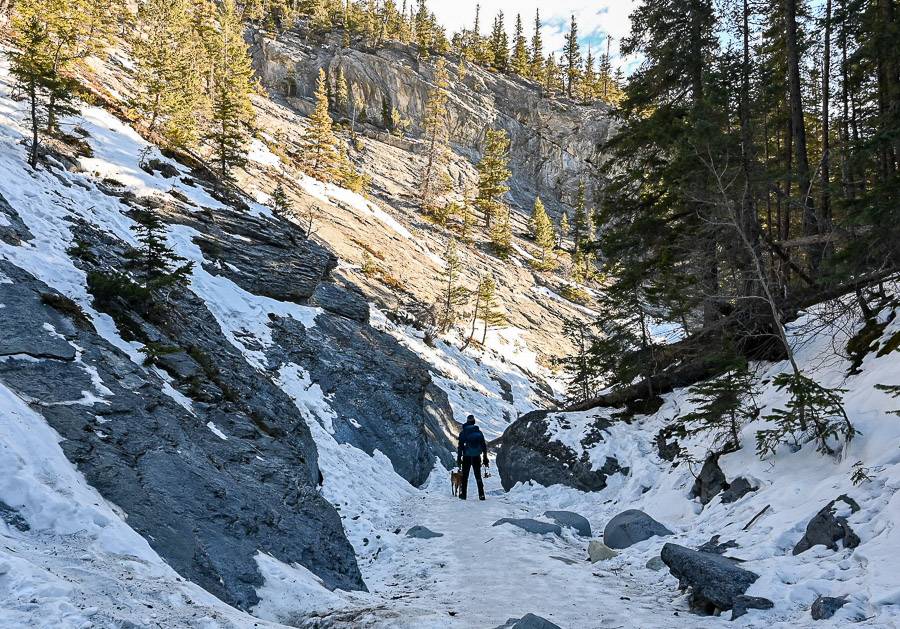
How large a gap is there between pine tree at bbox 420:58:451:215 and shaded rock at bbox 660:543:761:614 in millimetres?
60919

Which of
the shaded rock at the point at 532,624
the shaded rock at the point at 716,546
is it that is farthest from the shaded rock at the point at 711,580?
the shaded rock at the point at 532,624

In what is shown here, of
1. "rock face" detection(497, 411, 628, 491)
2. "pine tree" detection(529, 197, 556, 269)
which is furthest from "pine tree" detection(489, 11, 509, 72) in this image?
"rock face" detection(497, 411, 628, 491)

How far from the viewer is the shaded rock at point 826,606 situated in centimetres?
473

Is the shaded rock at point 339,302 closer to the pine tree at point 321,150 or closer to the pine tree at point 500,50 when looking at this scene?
the pine tree at point 321,150

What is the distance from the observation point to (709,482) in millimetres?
9523

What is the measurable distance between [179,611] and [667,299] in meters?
12.6

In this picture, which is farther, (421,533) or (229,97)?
(229,97)

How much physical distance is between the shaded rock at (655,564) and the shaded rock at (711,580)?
1091mm

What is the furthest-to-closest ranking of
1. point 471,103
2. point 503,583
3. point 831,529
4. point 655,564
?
point 471,103, point 655,564, point 503,583, point 831,529

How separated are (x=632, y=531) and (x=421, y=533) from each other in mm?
3864

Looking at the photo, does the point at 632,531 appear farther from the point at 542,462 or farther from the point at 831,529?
the point at 542,462

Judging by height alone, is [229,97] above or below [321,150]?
above

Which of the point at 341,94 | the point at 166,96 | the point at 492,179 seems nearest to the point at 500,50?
the point at 341,94

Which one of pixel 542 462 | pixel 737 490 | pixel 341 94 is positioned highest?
pixel 341 94
